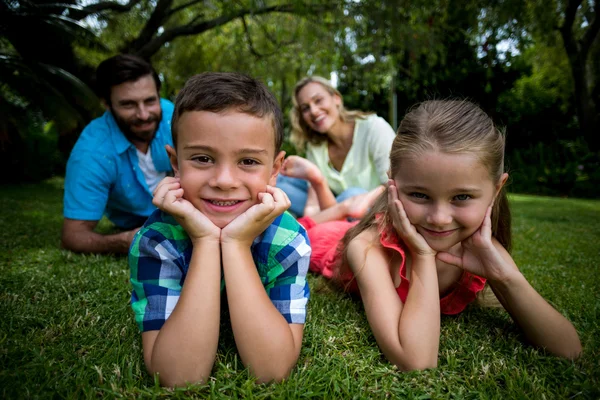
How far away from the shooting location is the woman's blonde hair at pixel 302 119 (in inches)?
187

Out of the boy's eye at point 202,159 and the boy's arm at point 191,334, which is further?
the boy's eye at point 202,159

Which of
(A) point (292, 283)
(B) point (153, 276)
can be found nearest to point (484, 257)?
(A) point (292, 283)

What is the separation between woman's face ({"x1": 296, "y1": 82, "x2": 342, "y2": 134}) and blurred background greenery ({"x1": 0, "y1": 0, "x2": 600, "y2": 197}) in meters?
1.27

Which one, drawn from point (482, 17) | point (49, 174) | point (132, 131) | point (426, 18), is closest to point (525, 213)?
point (482, 17)

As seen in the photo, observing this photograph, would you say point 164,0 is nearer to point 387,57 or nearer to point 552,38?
point 387,57

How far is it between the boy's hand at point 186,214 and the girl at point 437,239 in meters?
0.80

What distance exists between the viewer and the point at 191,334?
57.1 inches

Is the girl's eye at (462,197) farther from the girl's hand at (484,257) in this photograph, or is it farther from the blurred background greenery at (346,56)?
the blurred background greenery at (346,56)

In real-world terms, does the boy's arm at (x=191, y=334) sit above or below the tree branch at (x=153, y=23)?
below

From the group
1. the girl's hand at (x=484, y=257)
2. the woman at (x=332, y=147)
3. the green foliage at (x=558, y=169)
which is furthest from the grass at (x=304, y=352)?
the green foliage at (x=558, y=169)

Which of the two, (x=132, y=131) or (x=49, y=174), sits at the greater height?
(x=132, y=131)

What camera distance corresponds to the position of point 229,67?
1318 cm

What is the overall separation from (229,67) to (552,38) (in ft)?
28.4

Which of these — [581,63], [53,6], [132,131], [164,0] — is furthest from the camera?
[581,63]
